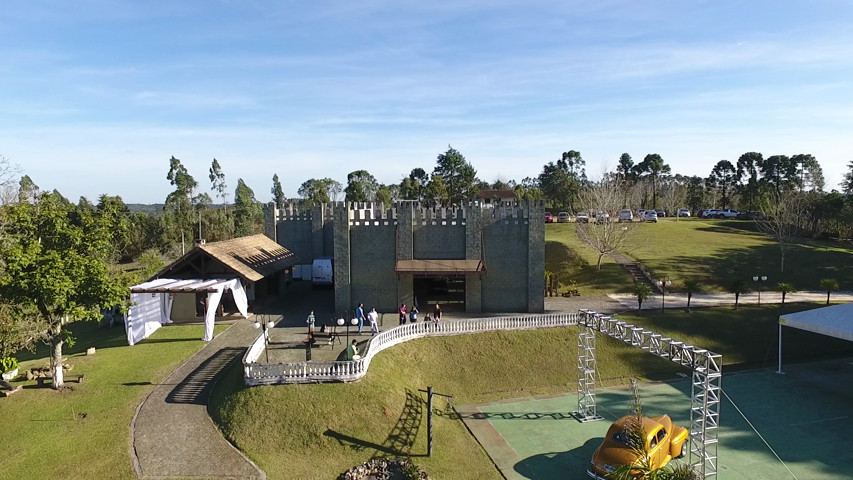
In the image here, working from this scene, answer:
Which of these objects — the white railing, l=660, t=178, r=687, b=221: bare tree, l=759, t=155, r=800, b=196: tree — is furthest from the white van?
l=759, t=155, r=800, b=196: tree

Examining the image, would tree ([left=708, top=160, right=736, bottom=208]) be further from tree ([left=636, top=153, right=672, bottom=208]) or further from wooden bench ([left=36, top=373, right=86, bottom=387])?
wooden bench ([left=36, top=373, right=86, bottom=387])

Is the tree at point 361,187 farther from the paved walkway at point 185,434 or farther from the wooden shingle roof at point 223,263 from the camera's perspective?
the paved walkway at point 185,434

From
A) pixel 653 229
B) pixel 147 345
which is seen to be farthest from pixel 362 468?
pixel 653 229

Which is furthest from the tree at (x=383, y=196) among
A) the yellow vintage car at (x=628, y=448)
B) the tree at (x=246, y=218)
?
the yellow vintage car at (x=628, y=448)

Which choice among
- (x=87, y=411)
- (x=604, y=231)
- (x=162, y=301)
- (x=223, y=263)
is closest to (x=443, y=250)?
(x=223, y=263)

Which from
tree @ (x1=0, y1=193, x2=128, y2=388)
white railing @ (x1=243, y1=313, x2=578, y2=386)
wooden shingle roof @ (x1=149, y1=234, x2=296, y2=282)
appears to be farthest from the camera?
wooden shingle roof @ (x1=149, y1=234, x2=296, y2=282)

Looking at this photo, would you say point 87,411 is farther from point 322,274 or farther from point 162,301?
point 322,274
